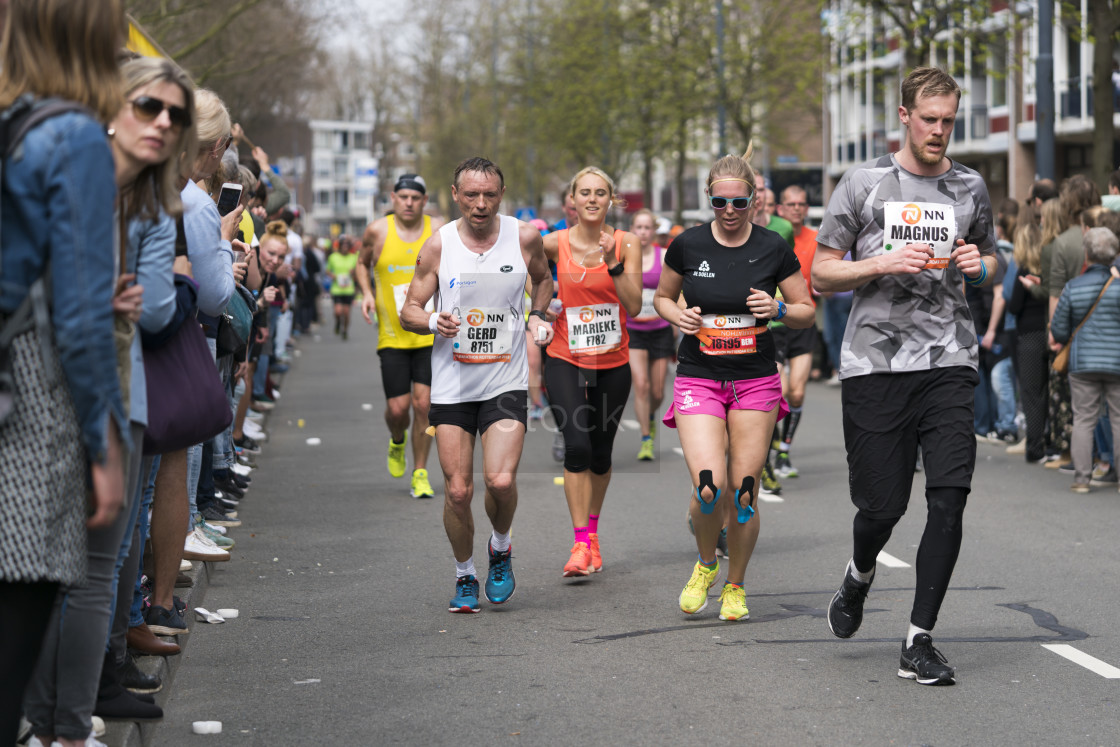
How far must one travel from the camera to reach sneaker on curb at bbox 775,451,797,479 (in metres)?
11.6

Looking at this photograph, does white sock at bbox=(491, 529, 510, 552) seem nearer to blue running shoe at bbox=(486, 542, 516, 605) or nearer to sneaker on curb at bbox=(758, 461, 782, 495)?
blue running shoe at bbox=(486, 542, 516, 605)

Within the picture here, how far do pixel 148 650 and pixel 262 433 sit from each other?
8751 millimetres

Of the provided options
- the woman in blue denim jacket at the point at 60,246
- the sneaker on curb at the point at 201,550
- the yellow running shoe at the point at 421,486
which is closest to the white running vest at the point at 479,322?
the sneaker on curb at the point at 201,550

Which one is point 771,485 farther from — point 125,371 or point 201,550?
point 125,371

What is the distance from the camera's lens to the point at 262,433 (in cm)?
1432

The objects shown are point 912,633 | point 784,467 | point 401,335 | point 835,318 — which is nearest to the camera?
point 912,633

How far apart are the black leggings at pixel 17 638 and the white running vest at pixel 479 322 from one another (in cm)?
339

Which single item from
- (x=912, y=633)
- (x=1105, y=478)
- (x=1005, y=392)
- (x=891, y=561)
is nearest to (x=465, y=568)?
(x=912, y=633)

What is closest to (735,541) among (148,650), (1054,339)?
(148,650)

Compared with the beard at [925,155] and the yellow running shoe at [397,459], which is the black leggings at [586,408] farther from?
the yellow running shoe at [397,459]

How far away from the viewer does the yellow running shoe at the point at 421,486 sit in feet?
35.4

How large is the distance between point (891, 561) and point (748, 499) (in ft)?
6.20

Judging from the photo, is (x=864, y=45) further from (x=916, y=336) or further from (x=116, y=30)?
(x=116, y=30)

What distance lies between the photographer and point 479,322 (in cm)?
699
